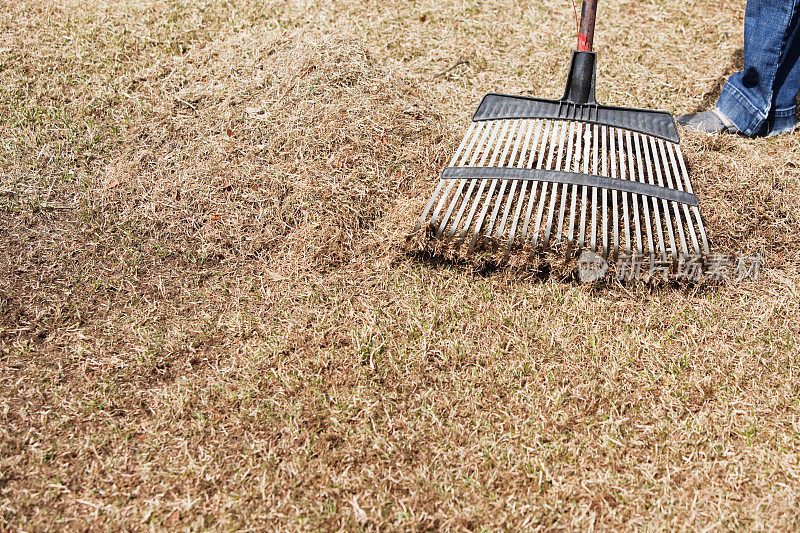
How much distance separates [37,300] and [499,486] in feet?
6.75

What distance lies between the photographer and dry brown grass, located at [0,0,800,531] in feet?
7.04

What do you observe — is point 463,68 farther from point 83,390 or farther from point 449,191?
point 83,390

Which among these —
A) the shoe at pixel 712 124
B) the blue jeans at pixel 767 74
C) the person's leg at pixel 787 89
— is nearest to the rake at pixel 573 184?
the shoe at pixel 712 124

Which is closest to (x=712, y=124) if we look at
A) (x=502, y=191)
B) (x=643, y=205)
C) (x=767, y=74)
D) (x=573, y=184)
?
(x=767, y=74)

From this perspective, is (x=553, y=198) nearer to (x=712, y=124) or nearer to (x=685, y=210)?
(x=685, y=210)

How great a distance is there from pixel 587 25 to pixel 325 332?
1.94 meters

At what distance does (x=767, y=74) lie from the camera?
3.62 m

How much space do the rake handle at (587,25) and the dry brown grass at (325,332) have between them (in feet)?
2.72

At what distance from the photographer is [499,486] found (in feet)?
7.09

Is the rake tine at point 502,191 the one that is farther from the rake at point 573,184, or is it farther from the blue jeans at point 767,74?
the blue jeans at point 767,74

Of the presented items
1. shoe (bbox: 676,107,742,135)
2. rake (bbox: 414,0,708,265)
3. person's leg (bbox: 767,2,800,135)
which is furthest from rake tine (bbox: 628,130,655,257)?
person's leg (bbox: 767,2,800,135)

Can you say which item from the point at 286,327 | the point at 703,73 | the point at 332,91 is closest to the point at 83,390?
the point at 286,327

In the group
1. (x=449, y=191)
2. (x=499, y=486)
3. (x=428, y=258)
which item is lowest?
(x=499, y=486)

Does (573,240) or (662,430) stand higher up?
(573,240)
